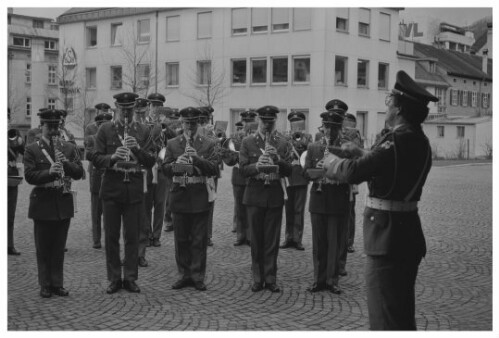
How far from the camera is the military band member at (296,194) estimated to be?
1038 cm

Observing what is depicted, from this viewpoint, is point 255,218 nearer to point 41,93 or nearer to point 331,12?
point 41,93

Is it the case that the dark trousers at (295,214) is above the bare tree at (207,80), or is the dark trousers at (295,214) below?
below

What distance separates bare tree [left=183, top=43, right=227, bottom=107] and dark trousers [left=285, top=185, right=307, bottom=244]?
25.0 meters

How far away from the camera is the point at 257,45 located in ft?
109

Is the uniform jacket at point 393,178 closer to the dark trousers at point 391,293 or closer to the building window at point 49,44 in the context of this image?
the dark trousers at point 391,293

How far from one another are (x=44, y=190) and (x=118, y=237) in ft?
3.33

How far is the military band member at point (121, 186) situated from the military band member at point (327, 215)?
2011 millimetres

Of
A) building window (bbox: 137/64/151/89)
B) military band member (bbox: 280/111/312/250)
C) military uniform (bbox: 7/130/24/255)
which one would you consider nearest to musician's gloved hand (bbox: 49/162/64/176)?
military uniform (bbox: 7/130/24/255)

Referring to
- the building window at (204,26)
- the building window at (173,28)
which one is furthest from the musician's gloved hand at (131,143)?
the building window at (173,28)

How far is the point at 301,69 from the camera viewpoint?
3350 centimetres

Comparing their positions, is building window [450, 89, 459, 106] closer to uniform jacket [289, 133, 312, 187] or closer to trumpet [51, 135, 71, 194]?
uniform jacket [289, 133, 312, 187]

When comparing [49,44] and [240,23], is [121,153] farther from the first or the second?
[240,23]

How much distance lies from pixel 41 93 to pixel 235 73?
1409 centimetres
